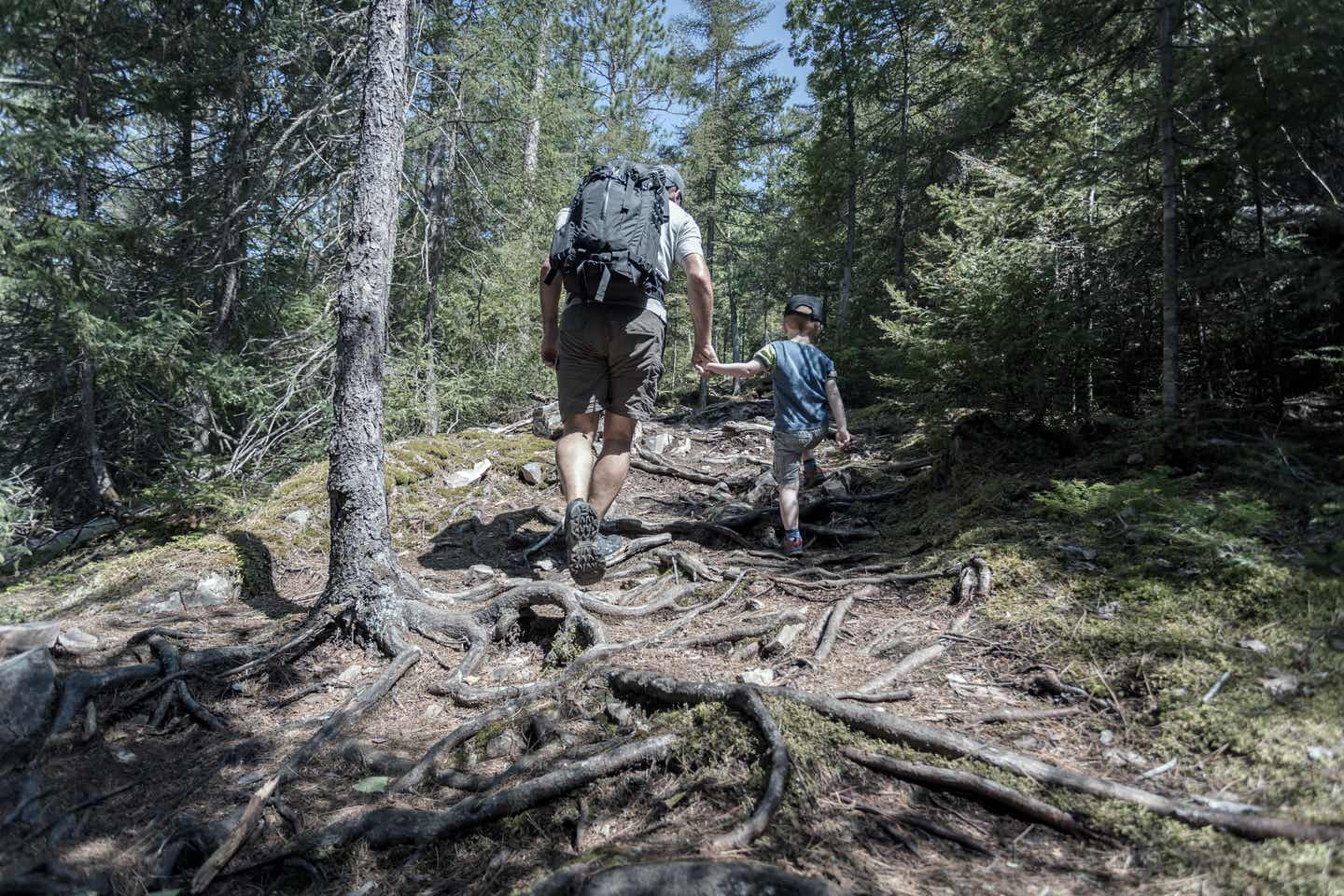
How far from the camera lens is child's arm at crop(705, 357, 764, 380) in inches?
187

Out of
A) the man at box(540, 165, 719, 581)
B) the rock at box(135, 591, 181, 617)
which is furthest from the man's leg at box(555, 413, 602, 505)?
the rock at box(135, 591, 181, 617)

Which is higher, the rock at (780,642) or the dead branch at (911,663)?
the dead branch at (911,663)

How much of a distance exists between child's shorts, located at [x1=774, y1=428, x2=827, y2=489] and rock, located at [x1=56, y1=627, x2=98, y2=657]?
201 inches

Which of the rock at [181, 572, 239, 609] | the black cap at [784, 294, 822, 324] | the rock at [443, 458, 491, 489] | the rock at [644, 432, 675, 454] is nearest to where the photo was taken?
the rock at [181, 572, 239, 609]

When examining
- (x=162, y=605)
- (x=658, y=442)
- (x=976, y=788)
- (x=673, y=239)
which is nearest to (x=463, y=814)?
(x=976, y=788)

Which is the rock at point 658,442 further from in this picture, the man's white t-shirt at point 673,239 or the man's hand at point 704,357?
the man's white t-shirt at point 673,239

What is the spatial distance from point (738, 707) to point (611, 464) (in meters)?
2.40

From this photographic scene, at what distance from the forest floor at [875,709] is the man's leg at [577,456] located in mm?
960

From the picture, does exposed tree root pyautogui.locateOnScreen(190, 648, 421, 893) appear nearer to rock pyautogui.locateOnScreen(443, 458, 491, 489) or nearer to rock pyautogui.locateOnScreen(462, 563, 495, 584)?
rock pyautogui.locateOnScreen(462, 563, 495, 584)

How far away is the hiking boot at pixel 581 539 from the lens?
443 centimetres

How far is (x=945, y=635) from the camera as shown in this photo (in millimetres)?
3512

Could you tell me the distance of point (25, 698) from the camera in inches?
128

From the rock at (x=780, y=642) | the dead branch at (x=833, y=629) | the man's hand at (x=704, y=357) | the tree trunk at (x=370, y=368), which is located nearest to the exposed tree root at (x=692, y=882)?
the dead branch at (x=833, y=629)

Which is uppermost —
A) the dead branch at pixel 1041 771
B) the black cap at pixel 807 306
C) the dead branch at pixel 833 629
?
the black cap at pixel 807 306
